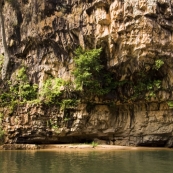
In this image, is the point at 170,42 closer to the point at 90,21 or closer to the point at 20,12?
the point at 90,21

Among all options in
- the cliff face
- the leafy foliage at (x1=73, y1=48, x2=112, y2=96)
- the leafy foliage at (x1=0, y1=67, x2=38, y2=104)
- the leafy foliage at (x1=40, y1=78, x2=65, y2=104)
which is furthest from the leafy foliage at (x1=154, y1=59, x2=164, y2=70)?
the leafy foliage at (x1=0, y1=67, x2=38, y2=104)

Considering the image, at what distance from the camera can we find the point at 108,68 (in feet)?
75.2

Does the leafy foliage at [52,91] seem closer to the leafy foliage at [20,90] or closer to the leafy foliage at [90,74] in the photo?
the leafy foliage at [20,90]

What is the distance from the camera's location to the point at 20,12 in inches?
1032

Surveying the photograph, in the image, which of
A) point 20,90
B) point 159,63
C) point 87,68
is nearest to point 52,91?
point 20,90

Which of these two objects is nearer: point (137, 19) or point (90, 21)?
point (137, 19)

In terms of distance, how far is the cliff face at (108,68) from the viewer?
68.5 feet

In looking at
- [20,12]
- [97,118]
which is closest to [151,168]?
[97,118]

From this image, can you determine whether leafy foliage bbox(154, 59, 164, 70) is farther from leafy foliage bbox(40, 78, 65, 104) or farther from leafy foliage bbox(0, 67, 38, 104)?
leafy foliage bbox(0, 67, 38, 104)

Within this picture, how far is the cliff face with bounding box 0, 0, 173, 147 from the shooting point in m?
20.9

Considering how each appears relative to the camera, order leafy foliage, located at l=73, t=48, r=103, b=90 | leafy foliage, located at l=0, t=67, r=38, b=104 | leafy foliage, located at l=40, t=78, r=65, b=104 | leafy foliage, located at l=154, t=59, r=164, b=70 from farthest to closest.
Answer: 1. leafy foliage, located at l=0, t=67, r=38, b=104
2. leafy foliage, located at l=40, t=78, r=65, b=104
3. leafy foliage, located at l=73, t=48, r=103, b=90
4. leafy foliage, located at l=154, t=59, r=164, b=70

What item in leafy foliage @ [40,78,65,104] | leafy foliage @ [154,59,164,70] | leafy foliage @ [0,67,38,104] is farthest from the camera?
leafy foliage @ [0,67,38,104]

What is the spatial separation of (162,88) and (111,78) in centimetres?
428

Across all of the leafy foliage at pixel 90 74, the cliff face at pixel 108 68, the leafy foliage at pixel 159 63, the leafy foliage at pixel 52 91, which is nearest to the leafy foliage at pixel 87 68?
the leafy foliage at pixel 90 74
